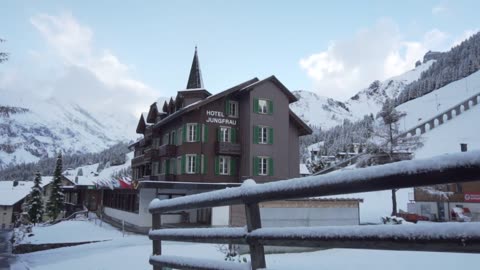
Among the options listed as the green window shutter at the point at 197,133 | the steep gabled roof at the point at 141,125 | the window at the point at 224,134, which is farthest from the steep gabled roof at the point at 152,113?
the window at the point at 224,134

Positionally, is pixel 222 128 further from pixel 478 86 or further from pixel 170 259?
pixel 478 86

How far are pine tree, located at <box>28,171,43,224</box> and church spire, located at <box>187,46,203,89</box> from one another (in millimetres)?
27037

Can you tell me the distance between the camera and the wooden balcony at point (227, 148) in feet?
110

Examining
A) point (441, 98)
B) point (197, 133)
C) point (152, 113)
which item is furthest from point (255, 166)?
point (441, 98)

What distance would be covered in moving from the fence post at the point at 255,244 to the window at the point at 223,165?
3142 cm

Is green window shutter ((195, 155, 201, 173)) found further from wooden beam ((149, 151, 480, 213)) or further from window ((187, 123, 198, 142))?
wooden beam ((149, 151, 480, 213))

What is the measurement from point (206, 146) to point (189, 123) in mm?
2447

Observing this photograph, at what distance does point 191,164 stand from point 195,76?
11904mm

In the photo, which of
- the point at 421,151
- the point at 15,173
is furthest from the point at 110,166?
the point at 421,151

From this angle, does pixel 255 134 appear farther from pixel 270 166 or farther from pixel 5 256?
pixel 5 256

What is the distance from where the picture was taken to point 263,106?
35.1 metres

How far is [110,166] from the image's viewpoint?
19600 cm

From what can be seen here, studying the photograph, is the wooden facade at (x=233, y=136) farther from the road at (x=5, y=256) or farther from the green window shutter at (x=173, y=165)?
the road at (x=5, y=256)

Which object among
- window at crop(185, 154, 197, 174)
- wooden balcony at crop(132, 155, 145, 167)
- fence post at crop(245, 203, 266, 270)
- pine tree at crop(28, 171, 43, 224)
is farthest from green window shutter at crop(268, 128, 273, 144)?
pine tree at crop(28, 171, 43, 224)
